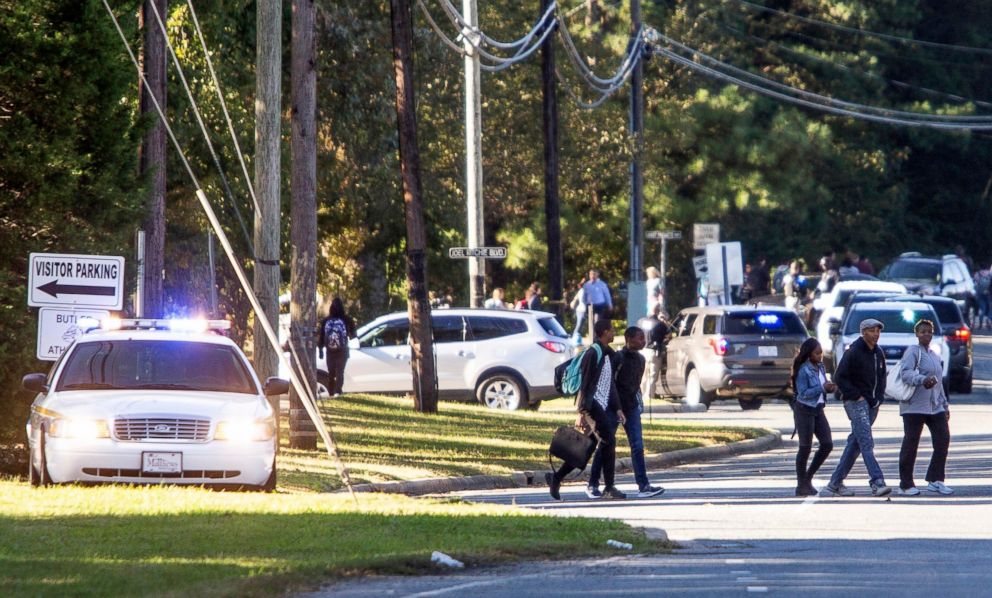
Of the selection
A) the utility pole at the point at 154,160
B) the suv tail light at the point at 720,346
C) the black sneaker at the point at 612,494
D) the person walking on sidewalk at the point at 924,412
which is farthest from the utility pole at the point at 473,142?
the person walking on sidewalk at the point at 924,412

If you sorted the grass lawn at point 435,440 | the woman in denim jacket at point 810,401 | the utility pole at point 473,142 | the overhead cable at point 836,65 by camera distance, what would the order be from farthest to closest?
the overhead cable at point 836,65 < the utility pole at point 473,142 < the grass lawn at point 435,440 < the woman in denim jacket at point 810,401

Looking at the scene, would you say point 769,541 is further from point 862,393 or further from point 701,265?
point 701,265

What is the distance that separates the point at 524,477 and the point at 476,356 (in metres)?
9.40

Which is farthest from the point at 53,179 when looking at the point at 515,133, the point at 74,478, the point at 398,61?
the point at 515,133

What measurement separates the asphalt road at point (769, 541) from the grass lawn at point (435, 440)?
122cm

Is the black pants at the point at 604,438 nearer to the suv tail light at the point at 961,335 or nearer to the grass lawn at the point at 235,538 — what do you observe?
the grass lawn at the point at 235,538

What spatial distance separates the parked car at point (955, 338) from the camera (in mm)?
32656

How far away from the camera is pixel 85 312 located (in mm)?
17297

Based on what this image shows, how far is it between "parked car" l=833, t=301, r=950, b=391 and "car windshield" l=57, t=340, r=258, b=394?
55.8ft

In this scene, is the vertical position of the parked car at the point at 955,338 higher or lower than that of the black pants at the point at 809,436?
higher

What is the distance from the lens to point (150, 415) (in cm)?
1503

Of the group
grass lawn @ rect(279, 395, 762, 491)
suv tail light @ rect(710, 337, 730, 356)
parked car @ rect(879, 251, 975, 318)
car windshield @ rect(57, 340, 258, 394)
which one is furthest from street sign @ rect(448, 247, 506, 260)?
parked car @ rect(879, 251, 975, 318)

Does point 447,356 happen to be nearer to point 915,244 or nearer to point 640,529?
point 640,529

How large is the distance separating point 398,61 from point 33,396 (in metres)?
8.62
